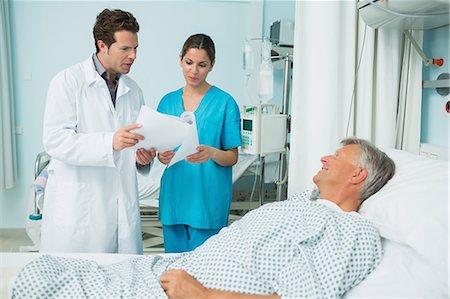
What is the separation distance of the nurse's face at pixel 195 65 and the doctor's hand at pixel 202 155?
1.04 feet

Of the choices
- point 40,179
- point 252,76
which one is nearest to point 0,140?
point 40,179

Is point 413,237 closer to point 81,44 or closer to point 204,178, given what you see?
point 204,178

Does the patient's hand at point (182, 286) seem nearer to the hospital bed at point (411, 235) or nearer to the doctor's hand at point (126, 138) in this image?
the hospital bed at point (411, 235)

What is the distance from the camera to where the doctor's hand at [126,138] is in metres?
1.49

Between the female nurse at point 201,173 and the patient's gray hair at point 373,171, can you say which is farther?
the female nurse at point 201,173

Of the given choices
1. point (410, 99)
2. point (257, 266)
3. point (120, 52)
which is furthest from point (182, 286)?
point (410, 99)

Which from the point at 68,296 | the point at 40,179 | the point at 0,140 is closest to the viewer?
the point at 68,296

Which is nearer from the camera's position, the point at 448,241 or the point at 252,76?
the point at 448,241

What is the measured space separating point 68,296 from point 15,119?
2.83 metres

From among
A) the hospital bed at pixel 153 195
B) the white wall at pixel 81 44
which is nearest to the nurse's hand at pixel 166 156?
the hospital bed at pixel 153 195

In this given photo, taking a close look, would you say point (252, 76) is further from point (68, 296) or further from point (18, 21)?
point (68, 296)

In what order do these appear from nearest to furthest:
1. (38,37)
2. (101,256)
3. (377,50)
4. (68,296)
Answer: (68,296)
(101,256)
(377,50)
(38,37)

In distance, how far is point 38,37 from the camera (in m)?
3.48

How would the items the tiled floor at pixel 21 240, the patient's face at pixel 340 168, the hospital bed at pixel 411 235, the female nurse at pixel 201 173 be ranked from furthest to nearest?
1. the tiled floor at pixel 21 240
2. the female nurse at pixel 201 173
3. the patient's face at pixel 340 168
4. the hospital bed at pixel 411 235
